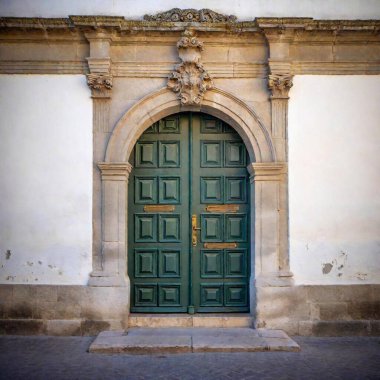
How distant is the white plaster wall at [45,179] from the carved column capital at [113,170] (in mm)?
209

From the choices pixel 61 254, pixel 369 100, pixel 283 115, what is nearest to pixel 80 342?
pixel 61 254

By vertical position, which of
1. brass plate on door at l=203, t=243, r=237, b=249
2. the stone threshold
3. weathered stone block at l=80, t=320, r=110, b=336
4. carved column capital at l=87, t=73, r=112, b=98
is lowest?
the stone threshold

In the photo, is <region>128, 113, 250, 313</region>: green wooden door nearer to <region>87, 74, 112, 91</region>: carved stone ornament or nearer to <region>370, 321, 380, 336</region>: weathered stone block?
<region>87, 74, 112, 91</region>: carved stone ornament

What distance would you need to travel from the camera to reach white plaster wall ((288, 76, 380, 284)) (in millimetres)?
6652

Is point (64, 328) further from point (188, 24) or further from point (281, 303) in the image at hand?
point (188, 24)

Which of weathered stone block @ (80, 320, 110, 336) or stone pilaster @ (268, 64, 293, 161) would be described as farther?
stone pilaster @ (268, 64, 293, 161)

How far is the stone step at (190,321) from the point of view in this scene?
6.68 metres

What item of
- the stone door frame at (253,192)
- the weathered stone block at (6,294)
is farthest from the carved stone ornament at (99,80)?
the weathered stone block at (6,294)

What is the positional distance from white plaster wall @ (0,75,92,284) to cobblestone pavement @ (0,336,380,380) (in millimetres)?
1116

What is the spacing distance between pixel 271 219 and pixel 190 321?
1830 millimetres

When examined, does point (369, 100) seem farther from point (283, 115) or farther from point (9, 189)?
point (9, 189)

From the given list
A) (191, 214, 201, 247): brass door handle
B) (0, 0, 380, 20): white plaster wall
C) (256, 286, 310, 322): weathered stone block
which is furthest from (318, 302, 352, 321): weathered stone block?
(0, 0, 380, 20): white plaster wall

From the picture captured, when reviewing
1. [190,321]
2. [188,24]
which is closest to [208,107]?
[188,24]

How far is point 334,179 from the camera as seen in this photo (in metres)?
6.70
